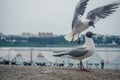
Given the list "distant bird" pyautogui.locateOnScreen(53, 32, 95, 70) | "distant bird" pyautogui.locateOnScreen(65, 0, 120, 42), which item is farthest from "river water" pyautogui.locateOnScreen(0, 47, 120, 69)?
"distant bird" pyautogui.locateOnScreen(53, 32, 95, 70)

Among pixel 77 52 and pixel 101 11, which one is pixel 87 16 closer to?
pixel 101 11

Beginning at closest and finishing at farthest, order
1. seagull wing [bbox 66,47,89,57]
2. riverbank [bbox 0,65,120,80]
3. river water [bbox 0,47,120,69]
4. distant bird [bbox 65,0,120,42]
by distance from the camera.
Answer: riverbank [bbox 0,65,120,80] → seagull wing [bbox 66,47,89,57] → distant bird [bbox 65,0,120,42] → river water [bbox 0,47,120,69]

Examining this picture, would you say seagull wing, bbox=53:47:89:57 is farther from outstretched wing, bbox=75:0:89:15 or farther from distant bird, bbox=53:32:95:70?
outstretched wing, bbox=75:0:89:15

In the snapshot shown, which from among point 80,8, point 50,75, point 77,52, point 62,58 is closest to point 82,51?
point 77,52

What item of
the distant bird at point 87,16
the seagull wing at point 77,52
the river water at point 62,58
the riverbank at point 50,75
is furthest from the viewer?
the river water at point 62,58

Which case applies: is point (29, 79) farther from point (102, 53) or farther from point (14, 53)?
point (14, 53)

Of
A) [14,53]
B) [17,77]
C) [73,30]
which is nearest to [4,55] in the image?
[14,53]

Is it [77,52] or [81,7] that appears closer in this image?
[77,52]

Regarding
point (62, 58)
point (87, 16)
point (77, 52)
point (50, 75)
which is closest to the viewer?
point (50, 75)

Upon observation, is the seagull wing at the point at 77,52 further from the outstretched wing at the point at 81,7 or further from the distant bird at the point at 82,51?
the outstretched wing at the point at 81,7

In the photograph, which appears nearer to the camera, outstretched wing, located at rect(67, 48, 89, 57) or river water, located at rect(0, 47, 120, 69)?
outstretched wing, located at rect(67, 48, 89, 57)

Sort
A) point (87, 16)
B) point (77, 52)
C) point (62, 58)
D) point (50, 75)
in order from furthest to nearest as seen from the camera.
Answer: point (62, 58), point (87, 16), point (77, 52), point (50, 75)

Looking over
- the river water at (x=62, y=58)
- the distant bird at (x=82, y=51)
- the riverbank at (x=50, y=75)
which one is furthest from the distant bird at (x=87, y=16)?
the river water at (x=62, y=58)

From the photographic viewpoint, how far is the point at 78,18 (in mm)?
4352
